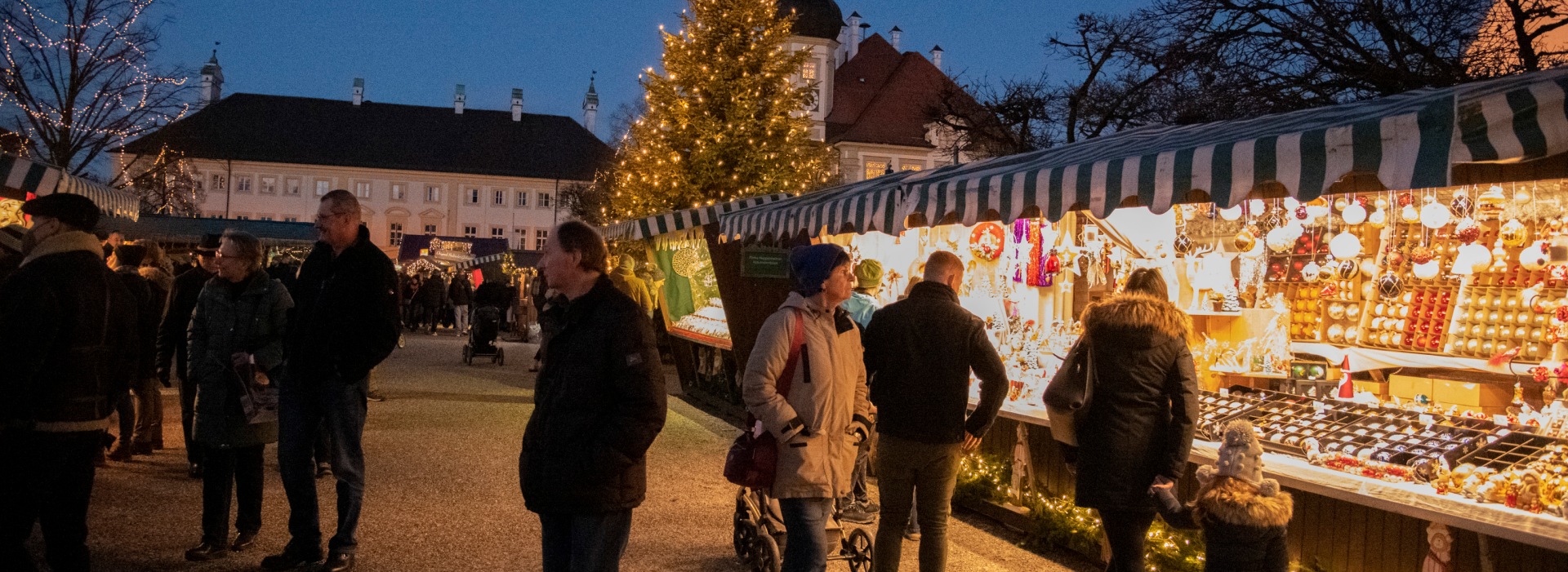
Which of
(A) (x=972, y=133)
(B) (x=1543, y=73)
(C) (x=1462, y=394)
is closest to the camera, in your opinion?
(B) (x=1543, y=73)

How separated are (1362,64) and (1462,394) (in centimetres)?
950

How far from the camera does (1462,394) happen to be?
7.17 metres

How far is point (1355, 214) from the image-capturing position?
24.8ft

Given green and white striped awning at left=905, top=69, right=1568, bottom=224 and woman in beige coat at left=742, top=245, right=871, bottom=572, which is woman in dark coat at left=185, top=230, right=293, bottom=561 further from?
green and white striped awning at left=905, top=69, right=1568, bottom=224

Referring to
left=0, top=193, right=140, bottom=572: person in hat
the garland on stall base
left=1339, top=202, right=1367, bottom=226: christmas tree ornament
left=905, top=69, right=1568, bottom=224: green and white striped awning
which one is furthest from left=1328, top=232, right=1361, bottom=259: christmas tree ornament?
left=0, top=193, right=140, bottom=572: person in hat

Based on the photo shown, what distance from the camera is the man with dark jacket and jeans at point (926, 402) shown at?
4703 mm

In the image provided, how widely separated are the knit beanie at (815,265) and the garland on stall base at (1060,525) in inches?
80.2

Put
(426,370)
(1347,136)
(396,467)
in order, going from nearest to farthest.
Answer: (1347,136)
(396,467)
(426,370)

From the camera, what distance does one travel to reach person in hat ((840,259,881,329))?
6926 mm

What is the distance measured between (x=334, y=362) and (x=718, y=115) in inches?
624

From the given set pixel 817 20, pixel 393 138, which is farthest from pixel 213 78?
pixel 817 20

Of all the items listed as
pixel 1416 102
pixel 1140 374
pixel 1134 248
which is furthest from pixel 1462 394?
pixel 1140 374

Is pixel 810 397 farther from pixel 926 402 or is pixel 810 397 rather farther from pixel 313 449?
pixel 313 449

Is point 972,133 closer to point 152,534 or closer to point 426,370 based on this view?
point 426,370
